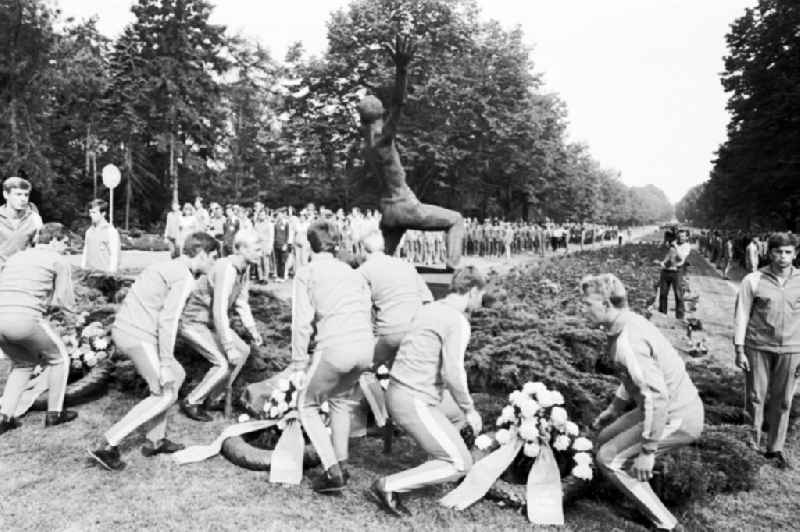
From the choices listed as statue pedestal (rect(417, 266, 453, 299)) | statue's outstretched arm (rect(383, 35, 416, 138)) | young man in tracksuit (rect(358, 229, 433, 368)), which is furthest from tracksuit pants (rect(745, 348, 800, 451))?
statue's outstretched arm (rect(383, 35, 416, 138))

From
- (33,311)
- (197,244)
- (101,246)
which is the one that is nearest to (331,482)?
(197,244)

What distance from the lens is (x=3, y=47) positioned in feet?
109

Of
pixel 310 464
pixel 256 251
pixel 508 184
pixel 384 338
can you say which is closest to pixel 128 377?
pixel 256 251

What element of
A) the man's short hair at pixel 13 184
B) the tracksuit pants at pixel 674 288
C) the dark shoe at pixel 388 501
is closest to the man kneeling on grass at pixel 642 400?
the dark shoe at pixel 388 501

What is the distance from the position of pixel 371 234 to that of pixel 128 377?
11.9 feet

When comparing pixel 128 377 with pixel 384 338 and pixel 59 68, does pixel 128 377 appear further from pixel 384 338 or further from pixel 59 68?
pixel 59 68

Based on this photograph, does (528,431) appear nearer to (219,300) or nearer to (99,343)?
(219,300)

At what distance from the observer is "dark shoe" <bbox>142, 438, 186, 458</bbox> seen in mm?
4977

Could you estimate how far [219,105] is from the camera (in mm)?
40406

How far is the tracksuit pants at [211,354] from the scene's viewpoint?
5.53 meters

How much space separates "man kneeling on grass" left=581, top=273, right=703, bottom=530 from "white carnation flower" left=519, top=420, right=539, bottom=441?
1.52 ft

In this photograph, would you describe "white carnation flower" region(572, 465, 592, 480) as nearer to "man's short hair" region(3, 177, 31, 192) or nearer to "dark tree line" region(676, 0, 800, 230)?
"man's short hair" region(3, 177, 31, 192)

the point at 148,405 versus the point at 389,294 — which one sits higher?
the point at 389,294

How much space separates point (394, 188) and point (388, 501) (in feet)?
13.9
